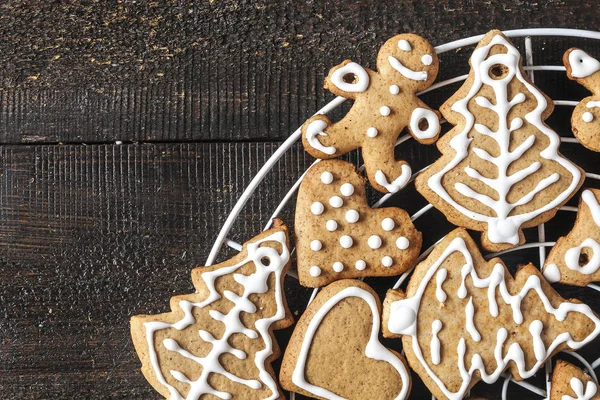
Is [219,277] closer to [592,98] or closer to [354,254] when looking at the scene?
[354,254]

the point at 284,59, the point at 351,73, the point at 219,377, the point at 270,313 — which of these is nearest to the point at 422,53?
the point at 351,73

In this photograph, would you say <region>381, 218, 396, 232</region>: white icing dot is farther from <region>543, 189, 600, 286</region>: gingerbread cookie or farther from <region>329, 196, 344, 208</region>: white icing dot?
<region>543, 189, 600, 286</region>: gingerbread cookie

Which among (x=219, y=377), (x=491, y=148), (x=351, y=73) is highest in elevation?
(x=351, y=73)

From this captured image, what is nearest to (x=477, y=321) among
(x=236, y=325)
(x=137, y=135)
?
(x=236, y=325)

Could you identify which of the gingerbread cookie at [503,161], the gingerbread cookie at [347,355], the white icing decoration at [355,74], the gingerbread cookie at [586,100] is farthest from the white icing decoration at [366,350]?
the gingerbread cookie at [586,100]

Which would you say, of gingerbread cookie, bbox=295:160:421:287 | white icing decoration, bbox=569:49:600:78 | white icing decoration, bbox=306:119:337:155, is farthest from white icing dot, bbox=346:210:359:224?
white icing decoration, bbox=569:49:600:78

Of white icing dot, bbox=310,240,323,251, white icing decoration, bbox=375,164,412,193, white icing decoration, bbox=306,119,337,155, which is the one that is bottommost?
white icing dot, bbox=310,240,323,251

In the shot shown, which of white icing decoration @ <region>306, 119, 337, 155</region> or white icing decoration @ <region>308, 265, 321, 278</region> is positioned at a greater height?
white icing decoration @ <region>306, 119, 337, 155</region>

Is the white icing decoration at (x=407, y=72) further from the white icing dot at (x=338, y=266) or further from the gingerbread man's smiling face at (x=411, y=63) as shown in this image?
the white icing dot at (x=338, y=266)
